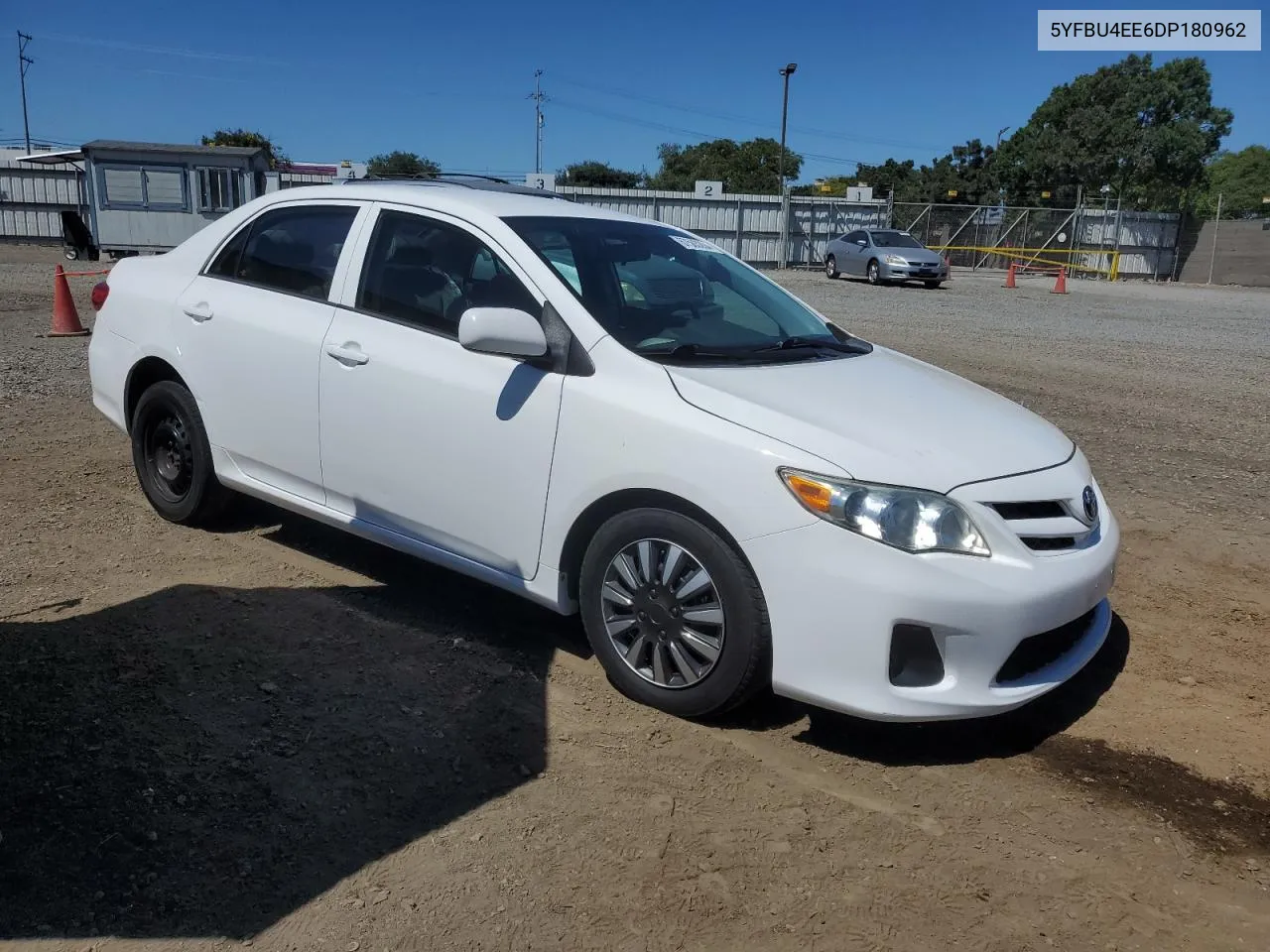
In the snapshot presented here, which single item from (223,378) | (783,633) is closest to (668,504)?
(783,633)

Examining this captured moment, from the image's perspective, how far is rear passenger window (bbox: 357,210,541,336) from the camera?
157 inches

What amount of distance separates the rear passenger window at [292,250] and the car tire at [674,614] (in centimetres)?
188

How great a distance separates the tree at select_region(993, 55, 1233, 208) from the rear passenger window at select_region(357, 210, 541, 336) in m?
55.1

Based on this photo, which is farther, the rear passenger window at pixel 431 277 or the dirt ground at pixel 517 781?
the rear passenger window at pixel 431 277

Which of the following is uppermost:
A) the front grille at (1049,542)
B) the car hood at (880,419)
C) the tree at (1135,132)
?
the tree at (1135,132)

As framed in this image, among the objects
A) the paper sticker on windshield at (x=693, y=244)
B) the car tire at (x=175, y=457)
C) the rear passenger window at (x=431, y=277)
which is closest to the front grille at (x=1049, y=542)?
the rear passenger window at (x=431, y=277)

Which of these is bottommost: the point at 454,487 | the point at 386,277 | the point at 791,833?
the point at 791,833

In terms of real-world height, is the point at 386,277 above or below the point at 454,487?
above

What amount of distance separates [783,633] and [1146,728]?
1.47m

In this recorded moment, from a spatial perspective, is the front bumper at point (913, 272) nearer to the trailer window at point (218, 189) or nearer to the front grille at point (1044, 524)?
the trailer window at point (218, 189)

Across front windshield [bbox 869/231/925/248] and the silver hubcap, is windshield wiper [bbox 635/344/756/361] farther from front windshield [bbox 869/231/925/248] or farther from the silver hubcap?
front windshield [bbox 869/231/925/248]

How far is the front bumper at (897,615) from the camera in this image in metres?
3.01

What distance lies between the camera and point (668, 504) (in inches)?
133

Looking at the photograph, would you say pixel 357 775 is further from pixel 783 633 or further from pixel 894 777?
pixel 894 777
